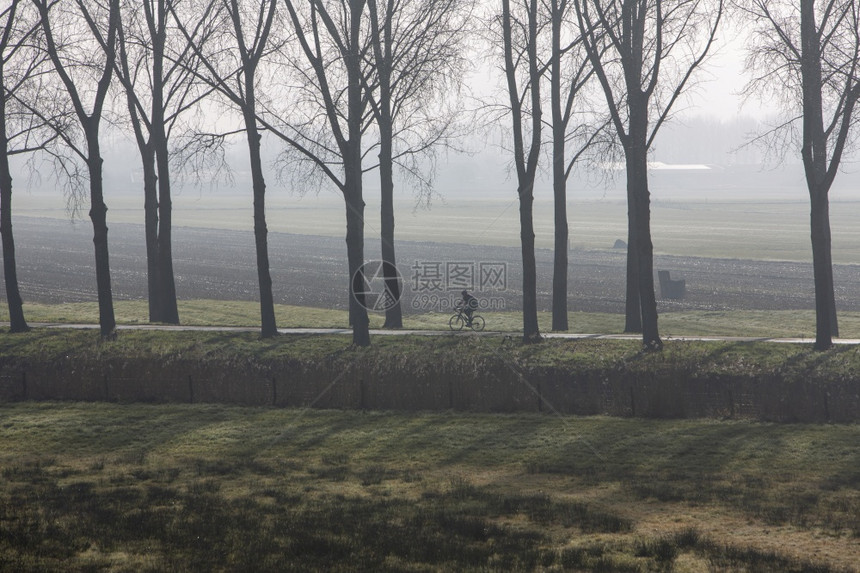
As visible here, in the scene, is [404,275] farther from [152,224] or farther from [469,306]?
[469,306]

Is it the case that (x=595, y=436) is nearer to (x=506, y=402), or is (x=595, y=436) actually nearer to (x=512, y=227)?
(x=506, y=402)

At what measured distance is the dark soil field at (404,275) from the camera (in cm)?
3900

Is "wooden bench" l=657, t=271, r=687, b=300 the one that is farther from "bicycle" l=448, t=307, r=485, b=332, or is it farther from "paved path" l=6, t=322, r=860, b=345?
"bicycle" l=448, t=307, r=485, b=332

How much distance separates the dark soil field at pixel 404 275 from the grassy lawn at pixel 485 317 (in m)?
2.84

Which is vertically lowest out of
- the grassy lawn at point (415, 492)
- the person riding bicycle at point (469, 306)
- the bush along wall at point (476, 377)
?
the grassy lawn at point (415, 492)

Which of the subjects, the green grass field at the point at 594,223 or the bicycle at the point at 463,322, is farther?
the green grass field at the point at 594,223

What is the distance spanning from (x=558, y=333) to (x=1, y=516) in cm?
1777

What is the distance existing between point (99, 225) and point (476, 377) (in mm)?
11824

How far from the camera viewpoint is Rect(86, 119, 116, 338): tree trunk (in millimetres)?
22531

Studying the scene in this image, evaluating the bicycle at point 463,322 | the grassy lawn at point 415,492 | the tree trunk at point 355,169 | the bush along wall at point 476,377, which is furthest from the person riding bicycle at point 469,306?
the grassy lawn at point 415,492

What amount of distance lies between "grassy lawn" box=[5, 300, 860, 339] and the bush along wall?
22.7 ft

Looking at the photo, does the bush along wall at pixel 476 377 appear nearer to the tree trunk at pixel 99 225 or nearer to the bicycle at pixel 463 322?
the tree trunk at pixel 99 225

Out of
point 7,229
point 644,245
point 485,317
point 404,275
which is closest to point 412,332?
point 644,245

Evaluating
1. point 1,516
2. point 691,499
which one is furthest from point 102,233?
point 691,499
